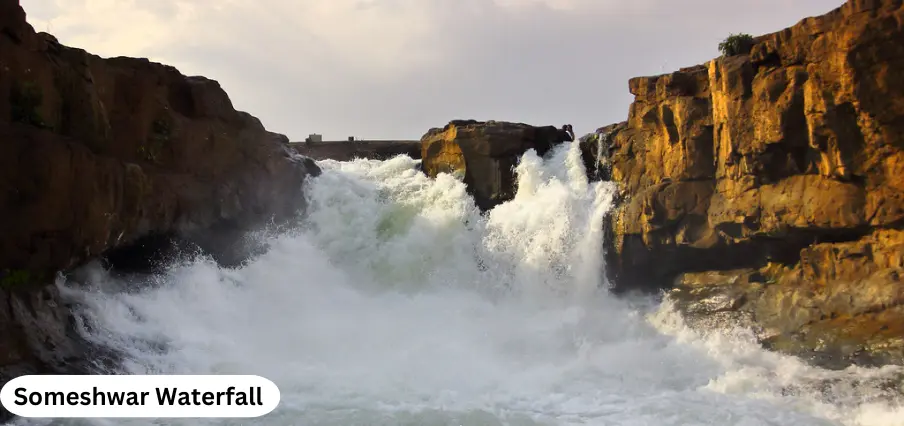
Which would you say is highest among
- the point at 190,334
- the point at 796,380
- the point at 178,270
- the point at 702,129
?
the point at 702,129

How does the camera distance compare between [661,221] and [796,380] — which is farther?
[661,221]

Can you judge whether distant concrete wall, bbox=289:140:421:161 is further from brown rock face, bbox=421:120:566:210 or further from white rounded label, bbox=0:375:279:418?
white rounded label, bbox=0:375:279:418

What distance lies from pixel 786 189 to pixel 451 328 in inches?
264

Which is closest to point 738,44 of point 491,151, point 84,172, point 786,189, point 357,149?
point 786,189

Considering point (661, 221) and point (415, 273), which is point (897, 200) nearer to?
point (661, 221)

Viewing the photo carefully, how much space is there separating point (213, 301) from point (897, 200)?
1204 centimetres

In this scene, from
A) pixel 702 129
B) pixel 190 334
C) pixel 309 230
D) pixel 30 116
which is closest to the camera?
pixel 30 116

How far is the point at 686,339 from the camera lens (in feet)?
44.9

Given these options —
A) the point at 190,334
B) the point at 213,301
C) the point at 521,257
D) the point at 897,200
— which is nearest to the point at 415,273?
the point at 521,257

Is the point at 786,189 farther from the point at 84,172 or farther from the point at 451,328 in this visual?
the point at 84,172

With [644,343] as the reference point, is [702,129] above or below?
above

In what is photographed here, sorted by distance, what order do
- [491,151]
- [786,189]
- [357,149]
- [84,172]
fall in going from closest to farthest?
[84,172], [786,189], [491,151], [357,149]

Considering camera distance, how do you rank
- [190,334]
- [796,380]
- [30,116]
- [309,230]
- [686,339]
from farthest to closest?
[309,230] → [686,339] → [190,334] → [796,380] → [30,116]

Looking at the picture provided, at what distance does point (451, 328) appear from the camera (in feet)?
47.8
